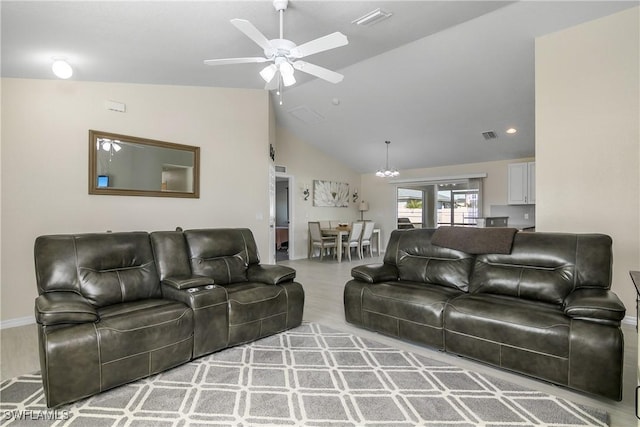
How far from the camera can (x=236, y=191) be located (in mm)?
4828

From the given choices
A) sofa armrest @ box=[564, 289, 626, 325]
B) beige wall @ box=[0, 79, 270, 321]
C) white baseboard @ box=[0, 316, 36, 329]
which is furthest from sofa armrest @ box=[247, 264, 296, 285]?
white baseboard @ box=[0, 316, 36, 329]

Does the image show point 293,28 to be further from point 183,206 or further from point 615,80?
point 615,80

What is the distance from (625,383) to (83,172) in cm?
508

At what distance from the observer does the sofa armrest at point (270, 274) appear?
124 inches

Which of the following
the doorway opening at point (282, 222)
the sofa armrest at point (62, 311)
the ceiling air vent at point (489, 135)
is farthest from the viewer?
the doorway opening at point (282, 222)

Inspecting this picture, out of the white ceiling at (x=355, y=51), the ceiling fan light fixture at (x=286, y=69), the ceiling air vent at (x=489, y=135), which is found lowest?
the ceiling fan light fixture at (x=286, y=69)

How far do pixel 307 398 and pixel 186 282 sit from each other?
1.32m

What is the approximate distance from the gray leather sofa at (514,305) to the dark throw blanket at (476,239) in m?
0.05

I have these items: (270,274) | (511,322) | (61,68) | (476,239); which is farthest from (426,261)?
(61,68)

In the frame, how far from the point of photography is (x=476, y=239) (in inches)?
118

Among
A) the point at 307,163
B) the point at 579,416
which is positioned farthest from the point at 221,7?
the point at 307,163

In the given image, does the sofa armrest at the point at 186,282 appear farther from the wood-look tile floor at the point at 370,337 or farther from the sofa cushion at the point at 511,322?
the sofa cushion at the point at 511,322

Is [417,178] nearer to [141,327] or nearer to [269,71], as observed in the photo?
[269,71]

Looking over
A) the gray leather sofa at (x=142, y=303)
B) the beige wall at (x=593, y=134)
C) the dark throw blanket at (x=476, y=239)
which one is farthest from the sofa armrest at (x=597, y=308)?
the gray leather sofa at (x=142, y=303)
